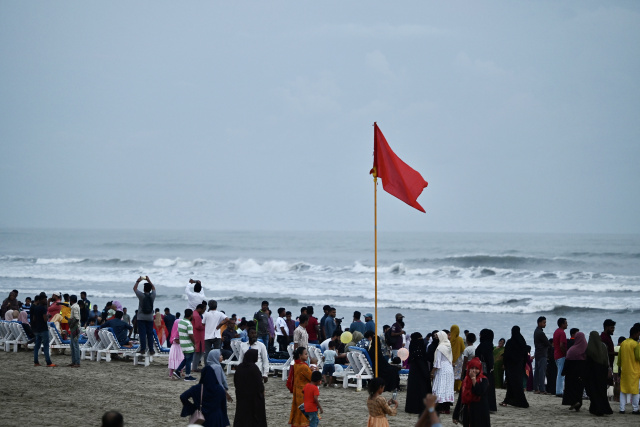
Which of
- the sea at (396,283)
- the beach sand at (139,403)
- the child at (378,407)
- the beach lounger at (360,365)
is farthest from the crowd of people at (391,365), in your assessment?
the sea at (396,283)

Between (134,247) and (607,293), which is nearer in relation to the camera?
(607,293)

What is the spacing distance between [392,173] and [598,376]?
4207 millimetres

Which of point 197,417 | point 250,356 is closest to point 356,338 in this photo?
point 250,356

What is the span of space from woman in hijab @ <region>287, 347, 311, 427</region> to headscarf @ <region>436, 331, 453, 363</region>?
281 cm

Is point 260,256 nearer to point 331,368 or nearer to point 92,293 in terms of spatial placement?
point 92,293

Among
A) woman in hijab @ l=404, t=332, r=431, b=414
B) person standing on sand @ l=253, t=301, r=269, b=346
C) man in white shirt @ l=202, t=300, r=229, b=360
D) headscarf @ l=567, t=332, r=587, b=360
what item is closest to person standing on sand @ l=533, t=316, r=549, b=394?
headscarf @ l=567, t=332, r=587, b=360

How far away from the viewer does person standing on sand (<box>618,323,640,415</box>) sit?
1062 cm

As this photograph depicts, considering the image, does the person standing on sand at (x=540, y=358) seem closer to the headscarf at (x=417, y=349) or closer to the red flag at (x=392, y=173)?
the headscarf at (x=417, y=349)

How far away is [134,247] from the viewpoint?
91812mm

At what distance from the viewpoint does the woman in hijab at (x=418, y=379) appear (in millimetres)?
10422

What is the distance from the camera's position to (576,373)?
10.8m

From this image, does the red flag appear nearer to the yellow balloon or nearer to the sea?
the yellow balloon

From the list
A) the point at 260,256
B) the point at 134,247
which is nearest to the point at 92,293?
the point at 260,256

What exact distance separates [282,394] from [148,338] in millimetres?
4045
